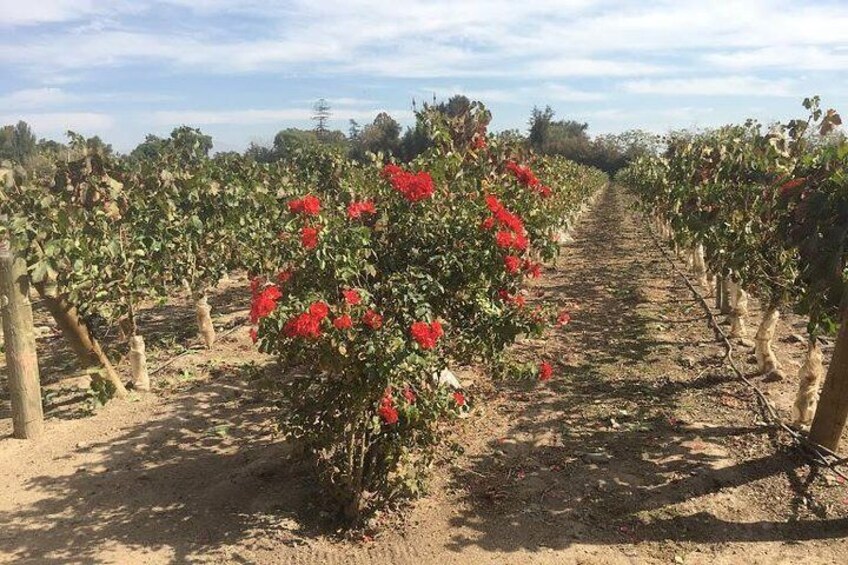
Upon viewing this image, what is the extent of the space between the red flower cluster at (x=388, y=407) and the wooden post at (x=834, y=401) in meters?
4.27

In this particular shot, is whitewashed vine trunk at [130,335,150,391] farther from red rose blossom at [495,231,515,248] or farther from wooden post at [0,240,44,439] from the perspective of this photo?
red rose blossom at [495,231,515,248]

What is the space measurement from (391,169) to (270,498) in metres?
3.33

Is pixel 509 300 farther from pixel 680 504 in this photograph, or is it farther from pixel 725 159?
pixel 725 159

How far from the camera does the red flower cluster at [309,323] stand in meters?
3.92

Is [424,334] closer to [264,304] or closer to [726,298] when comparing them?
[264,304]

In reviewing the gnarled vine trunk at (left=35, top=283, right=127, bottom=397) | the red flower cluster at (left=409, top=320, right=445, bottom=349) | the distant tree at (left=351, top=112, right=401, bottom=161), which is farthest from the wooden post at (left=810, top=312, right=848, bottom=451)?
the distant tree at (left=351, top=112, right=401, bottom=161)

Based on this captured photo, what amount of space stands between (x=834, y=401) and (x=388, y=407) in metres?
4.43

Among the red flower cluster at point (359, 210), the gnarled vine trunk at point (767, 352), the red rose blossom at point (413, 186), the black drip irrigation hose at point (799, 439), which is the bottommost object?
the black drip irrigation hose at point (799, 439)

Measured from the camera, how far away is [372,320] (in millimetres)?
4262

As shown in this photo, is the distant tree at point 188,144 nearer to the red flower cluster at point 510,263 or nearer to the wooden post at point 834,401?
the red flower cluster at point 510,263

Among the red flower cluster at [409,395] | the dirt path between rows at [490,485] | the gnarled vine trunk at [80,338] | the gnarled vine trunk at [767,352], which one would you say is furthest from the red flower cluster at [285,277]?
the gnarled vine trunk at [767,352]

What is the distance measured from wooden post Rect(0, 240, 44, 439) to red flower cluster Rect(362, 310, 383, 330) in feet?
15.6

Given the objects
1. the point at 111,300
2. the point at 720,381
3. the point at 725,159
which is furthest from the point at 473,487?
the point at 725,159

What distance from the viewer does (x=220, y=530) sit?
17.1 feet
